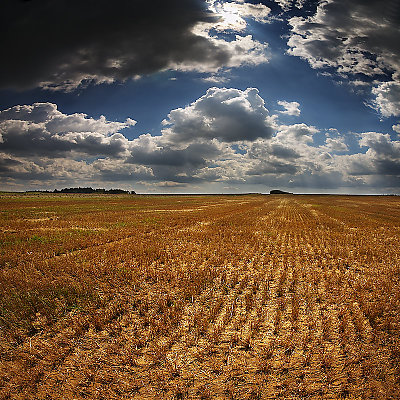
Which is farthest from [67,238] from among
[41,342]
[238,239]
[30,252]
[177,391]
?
[177,391]

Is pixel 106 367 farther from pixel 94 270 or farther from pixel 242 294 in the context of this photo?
pixel 94 270

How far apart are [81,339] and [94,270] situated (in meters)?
4.73

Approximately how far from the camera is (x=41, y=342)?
212 inches

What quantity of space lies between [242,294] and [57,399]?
556cm

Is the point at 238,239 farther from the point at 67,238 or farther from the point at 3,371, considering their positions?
the point at 3,371

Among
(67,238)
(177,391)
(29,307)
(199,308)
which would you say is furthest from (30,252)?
(177,391)

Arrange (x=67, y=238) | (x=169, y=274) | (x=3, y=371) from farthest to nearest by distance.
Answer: (x=67, y=238)
(x=169, y=274)
(x=3, y=371)

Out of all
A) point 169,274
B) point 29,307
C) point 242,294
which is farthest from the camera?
point 169,274

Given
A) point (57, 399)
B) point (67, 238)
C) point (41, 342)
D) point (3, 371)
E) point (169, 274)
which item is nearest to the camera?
point (57, 399)

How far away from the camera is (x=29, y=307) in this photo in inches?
270

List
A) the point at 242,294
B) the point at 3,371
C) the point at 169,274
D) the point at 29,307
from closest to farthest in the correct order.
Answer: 1. the point at 3,371
2. the point at 29,307
3. the point at 242,294
4. the point at 169,274

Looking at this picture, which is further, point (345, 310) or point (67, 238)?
point (67, 238)

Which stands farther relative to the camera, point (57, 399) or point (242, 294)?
point (242, 294)

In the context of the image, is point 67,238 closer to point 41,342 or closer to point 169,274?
point 169,274
